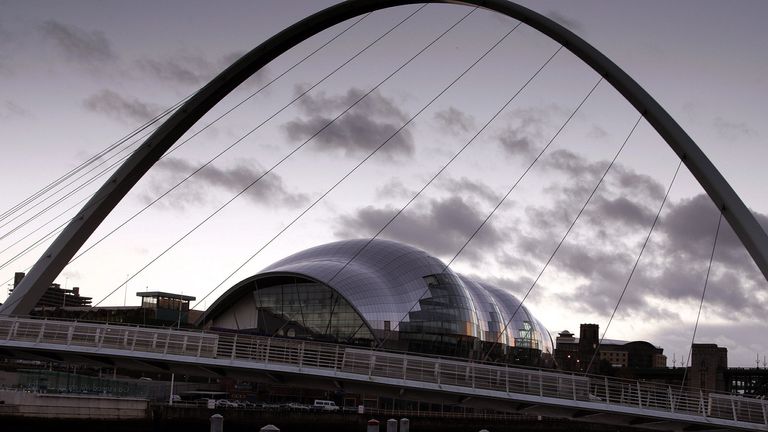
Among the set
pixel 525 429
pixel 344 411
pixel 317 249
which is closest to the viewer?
pixel 344 411

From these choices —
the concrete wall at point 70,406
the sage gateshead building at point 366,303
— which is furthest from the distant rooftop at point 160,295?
the concrete wall at point 70,406

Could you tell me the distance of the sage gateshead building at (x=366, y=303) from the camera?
295ft

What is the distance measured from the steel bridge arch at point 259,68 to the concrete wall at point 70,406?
291 inches

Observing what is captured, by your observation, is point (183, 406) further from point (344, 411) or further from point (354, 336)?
point (354, 336)

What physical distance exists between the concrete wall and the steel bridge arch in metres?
7.40

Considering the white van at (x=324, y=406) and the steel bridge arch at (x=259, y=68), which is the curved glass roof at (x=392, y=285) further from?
the steel bridge arch at (x=259, y=68)

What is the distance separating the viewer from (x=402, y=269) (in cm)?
9331

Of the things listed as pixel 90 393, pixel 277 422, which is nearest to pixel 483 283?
pixel 277 422

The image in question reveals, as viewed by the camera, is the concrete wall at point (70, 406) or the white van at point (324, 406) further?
the white van at point (324, 406)

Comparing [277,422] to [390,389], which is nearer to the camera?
[390,389]

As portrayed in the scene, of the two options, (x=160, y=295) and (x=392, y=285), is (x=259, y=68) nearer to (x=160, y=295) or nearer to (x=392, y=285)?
(x=392, y=285)

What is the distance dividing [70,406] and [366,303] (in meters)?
42.3

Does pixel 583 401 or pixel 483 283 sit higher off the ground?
pixel 483 283

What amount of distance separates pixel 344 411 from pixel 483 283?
49765 mm
